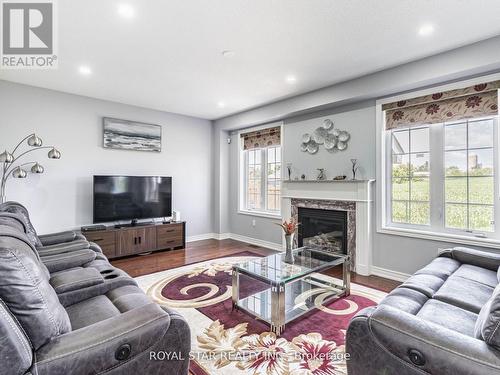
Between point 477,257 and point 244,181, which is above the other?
point 244,181

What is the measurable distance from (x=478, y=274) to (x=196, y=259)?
138 inches

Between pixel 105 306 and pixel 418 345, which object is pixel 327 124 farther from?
pixel 105 306

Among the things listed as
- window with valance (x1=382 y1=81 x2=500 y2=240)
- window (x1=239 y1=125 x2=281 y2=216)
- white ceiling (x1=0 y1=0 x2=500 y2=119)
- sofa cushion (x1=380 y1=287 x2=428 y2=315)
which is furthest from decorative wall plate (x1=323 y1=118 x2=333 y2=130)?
sofa cushion (x1=380 y1=287 x2=428 y2=315)

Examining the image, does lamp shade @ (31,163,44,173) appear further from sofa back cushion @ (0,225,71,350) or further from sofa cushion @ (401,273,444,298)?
sofa cushion @ (401,273,444,298)

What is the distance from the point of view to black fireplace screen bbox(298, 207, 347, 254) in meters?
4.00

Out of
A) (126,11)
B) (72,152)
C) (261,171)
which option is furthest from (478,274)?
(72,152)

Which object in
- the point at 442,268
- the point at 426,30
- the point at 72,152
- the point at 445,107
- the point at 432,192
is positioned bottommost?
the point at 442,268

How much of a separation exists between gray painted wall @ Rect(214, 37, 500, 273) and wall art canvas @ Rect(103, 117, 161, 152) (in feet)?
5.45

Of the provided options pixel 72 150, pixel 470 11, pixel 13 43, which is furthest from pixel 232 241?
pixel 470 11

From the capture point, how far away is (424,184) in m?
3.37

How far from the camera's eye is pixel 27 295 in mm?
1043

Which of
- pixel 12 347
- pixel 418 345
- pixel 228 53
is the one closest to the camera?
pixel 12 347

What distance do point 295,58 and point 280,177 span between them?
95.3 inches

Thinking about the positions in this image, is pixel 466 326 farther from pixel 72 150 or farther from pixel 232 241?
pixel 72 150
